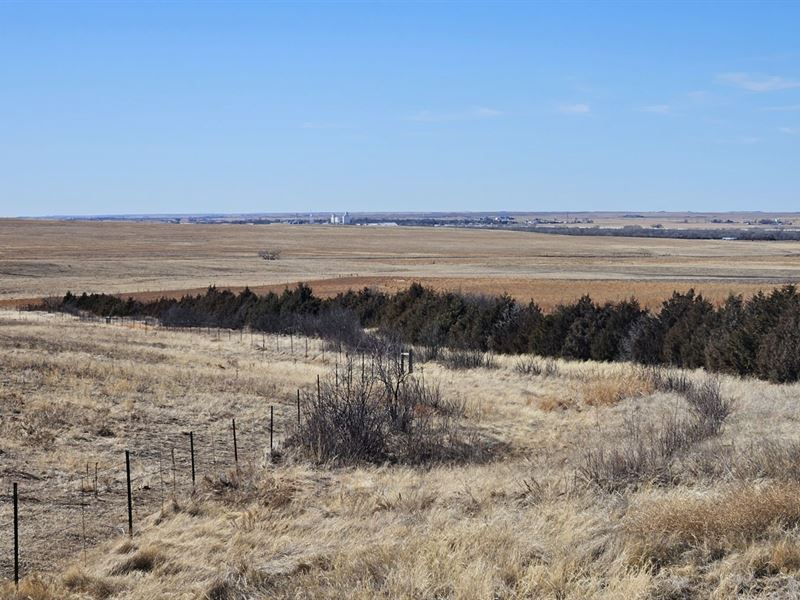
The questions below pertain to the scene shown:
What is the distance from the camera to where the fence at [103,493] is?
1004 cm

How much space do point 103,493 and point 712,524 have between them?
8476mm

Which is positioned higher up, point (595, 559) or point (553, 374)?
point (595, 559)

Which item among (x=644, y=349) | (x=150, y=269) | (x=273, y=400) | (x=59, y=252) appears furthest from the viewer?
(x=59, y=252)

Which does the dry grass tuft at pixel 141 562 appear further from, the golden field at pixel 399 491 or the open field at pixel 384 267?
the open field at pixel 384 267

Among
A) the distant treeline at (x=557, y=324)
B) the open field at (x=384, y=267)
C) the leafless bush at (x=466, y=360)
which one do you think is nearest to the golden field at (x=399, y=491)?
the leafless bush at (x=466, y=360)

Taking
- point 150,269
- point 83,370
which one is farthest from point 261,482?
point 150,269

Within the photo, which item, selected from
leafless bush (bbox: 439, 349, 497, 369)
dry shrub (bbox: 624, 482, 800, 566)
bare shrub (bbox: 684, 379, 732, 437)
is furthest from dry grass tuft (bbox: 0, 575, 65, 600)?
leafless bush (bbox: 439, 349, 497, 369)

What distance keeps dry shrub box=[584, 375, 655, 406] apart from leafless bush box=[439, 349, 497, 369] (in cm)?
685

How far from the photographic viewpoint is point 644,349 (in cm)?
3198

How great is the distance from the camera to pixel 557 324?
3538cm

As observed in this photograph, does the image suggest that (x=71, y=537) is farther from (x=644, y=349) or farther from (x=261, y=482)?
(x=644, y=349)

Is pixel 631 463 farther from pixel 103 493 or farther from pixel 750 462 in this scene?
pixel 103 493

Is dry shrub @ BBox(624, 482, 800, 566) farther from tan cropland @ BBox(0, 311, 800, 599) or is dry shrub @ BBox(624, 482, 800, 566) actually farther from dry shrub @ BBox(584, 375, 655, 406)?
dry shrub @ BBox(584, 375, 655, 406)

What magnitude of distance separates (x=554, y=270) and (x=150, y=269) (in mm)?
43610
